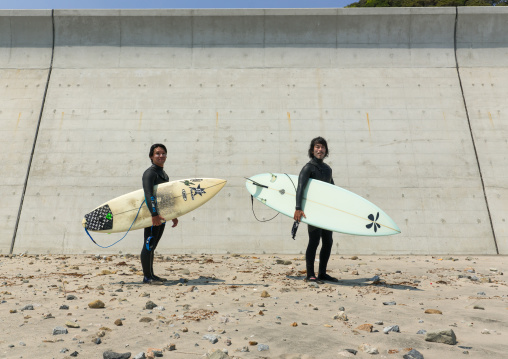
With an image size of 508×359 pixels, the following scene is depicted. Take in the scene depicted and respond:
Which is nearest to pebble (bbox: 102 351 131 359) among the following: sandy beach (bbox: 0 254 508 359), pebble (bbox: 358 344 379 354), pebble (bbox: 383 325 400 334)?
sandy beach (bbox: 0 254 508 359)

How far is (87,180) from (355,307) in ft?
21.7

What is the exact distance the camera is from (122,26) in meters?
9.59

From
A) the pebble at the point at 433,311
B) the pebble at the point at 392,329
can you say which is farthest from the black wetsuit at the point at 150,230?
the pebble at the point at 433,311

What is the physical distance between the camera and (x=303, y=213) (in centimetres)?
459

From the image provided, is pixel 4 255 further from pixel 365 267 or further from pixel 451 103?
pixel 451 103

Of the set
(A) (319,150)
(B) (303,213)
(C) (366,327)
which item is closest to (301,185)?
(B) (303,213)

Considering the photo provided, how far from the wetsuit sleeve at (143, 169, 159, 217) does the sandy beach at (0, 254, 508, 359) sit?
860mm

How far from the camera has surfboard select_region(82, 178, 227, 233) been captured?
4832mm

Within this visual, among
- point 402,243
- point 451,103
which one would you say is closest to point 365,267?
point 402,243

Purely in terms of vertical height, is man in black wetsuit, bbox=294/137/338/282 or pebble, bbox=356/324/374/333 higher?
man in black wetsuit, bbox=294/137/338/282

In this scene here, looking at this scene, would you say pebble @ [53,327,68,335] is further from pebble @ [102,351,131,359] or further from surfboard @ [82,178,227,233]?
surfboard @ [82,178,227,233]

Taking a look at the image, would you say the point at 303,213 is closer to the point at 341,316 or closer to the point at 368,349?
the point at 341,316

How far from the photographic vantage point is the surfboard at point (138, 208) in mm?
4832

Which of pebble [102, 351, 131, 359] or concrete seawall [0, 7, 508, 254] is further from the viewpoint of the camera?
concrete seawall [0, 7, 508, 254]
